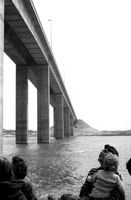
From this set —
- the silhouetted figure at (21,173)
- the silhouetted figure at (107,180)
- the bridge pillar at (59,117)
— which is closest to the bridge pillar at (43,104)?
the bridge pillar at (59,117)

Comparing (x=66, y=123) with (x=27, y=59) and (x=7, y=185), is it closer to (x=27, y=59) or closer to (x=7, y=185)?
(x=27, y=59)

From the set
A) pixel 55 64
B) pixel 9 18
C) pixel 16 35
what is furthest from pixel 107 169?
pixel 55 64

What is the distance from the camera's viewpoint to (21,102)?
43.9 metres

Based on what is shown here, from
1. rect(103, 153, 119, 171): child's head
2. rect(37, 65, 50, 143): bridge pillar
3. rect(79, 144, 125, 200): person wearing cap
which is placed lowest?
rect(79, 144, 125, 200): person wearing cap

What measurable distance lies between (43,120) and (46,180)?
31999 millimetres

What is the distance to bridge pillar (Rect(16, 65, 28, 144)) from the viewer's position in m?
43.7

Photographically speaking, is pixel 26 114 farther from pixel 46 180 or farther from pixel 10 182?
pixel 10 182

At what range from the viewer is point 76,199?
371 centimetres

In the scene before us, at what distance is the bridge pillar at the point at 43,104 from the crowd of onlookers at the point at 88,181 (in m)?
37.5

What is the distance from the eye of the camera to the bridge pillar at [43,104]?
140 ft

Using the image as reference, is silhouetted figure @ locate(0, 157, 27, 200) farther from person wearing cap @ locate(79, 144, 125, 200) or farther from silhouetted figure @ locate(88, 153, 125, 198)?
person wearing cap @ locate(79, 144, 125, 200)

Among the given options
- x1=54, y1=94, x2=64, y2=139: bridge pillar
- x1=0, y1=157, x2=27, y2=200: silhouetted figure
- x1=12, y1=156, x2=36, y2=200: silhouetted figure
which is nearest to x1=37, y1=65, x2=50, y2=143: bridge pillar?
x1=54, y1=94, x2=64, y2=139: bridge pillar

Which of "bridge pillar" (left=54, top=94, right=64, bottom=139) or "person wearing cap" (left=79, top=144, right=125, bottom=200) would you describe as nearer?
"person wearing cap" (left=79, top=144, right=125, bottom=200)

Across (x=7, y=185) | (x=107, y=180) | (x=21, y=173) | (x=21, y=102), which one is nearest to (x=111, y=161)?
(x=107, y=180)
